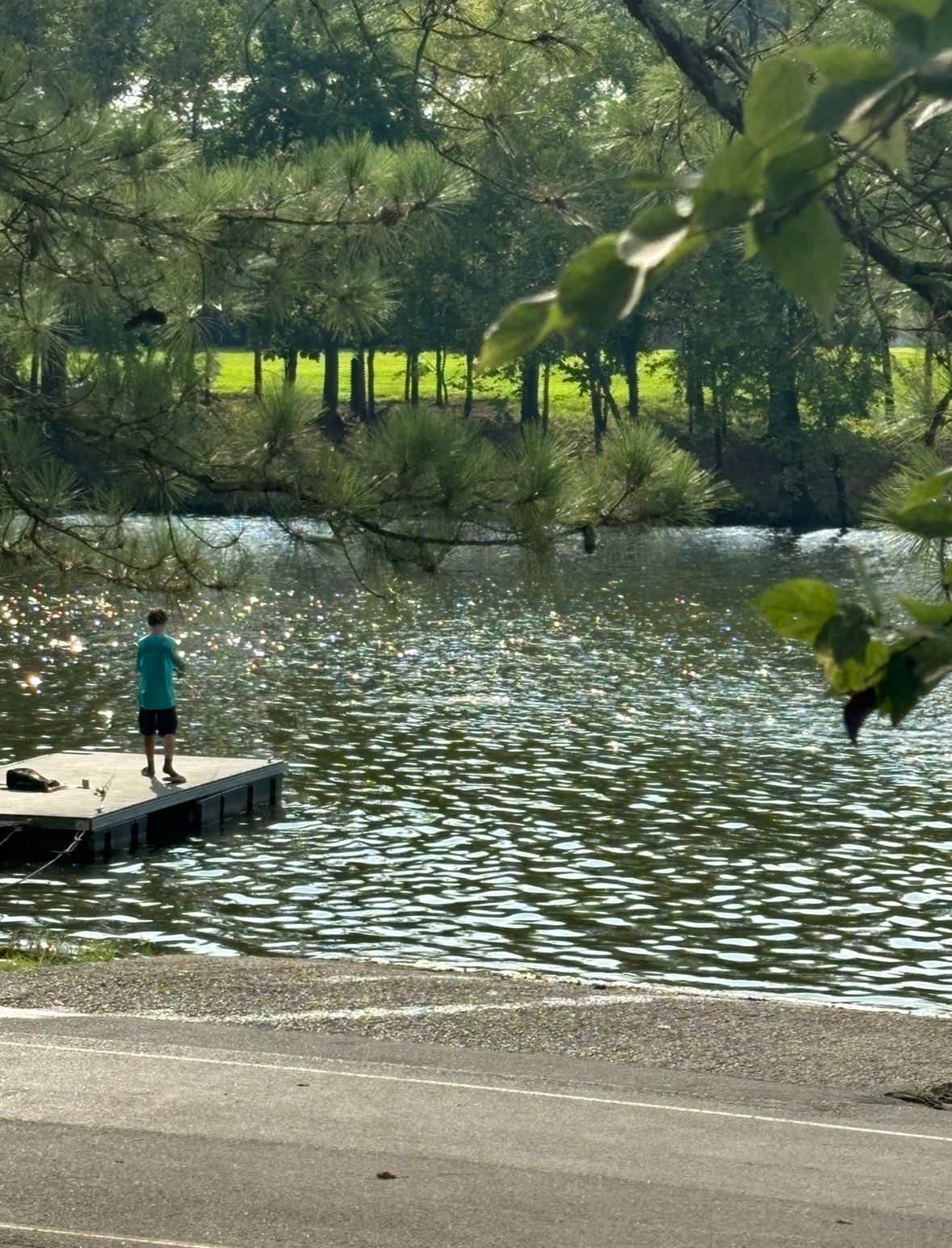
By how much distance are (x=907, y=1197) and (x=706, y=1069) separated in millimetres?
2746

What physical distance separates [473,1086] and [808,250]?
27.6ft

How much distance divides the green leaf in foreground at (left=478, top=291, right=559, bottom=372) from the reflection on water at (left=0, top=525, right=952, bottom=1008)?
17.4ft

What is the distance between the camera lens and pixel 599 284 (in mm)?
1242

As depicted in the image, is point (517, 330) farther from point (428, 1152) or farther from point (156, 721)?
point (156, 721)

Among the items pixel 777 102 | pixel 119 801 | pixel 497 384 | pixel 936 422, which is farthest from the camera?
pixel 497 384

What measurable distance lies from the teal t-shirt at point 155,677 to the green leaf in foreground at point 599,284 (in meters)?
17.9

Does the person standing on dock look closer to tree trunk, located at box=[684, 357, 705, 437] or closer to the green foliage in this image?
the green foliage

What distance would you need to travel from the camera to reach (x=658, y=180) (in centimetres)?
124

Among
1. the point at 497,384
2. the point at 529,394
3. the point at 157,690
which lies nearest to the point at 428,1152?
the point at 157,690

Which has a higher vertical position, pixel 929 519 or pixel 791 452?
pixel 791 452

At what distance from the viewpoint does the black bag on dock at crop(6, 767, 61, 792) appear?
1931 centimetres

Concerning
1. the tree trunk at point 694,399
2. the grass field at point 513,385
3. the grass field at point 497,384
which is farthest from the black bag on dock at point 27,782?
the grass field at point 497,384

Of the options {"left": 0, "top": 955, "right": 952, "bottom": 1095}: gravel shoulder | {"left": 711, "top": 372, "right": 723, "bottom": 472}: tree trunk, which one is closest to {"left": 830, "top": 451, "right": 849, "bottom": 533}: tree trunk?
{"left": 711, "top": 372, "right": 723, "bottom": 472}: tree trunk

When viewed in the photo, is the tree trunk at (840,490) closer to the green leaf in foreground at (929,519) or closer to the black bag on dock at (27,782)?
the black bag on dock at (27,782)
